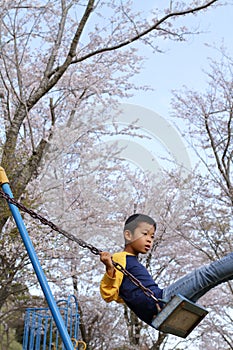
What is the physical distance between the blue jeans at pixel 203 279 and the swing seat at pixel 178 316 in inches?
2.7

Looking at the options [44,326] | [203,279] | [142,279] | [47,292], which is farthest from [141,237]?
[44,326]

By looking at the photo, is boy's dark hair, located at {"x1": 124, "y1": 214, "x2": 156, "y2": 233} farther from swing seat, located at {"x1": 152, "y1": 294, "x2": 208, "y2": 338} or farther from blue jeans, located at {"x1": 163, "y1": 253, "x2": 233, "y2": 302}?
swing seat, located at {"x1": 152, "y1": 294, "x2": 208, "y2": 338}

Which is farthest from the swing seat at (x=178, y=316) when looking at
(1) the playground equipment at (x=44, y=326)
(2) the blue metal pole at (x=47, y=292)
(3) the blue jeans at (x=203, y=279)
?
(1) the playground equipment at (x=44, y=326)

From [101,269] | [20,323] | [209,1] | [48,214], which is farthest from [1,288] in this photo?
[20,323]

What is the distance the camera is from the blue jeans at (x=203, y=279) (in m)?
2.62

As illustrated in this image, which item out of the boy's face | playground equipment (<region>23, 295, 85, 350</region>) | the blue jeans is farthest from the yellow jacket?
playground equipment (<region>23, 295, 85, 350</region>)

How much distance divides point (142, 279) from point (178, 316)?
322mm

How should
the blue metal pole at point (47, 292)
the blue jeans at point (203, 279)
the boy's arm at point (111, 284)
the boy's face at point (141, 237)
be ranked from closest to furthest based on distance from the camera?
the blue jeans at point (203, 279) < the boy's arm at point (111, 284) < the boy's face at point (141, 237) < the blue metal pole at point (47, 292)

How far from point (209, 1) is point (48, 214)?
3.97 m

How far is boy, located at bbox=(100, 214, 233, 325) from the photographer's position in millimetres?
2666

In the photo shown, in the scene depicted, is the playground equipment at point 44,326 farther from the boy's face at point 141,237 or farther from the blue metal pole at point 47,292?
the boy's face at point 141,237

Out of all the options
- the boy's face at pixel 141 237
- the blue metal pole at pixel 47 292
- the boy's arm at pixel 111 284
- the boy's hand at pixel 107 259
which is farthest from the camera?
the blue metal pole at pixel 47 292

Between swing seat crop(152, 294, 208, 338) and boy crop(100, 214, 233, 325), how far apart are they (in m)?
0.07

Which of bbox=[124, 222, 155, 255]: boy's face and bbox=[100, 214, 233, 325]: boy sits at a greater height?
bbox=[124, 222, 155, 255]: boy's face
